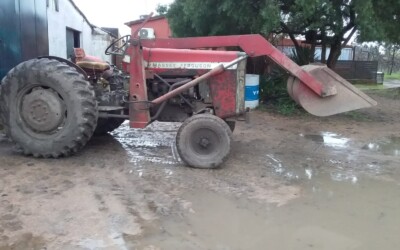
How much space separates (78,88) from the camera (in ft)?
18.5

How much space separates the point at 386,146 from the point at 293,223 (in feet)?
13.8

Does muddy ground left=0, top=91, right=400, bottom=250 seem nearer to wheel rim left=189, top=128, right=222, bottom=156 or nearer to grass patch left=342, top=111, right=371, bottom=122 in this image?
wheel rim left=189, top=128, right=222, bottom=156

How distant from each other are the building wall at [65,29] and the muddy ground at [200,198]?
618 centimetres

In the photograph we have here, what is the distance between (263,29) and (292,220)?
236 inches

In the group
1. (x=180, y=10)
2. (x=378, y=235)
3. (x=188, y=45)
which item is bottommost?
(x=378, y=235)

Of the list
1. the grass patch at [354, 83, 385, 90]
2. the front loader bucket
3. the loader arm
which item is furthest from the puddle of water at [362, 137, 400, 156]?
the grass patch at [354, 83, 385, 90]

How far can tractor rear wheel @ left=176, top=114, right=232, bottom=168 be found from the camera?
18.4 ft

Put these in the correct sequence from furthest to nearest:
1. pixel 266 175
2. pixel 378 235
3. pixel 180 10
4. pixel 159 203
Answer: pixel 180 10, pixel 266 175, pixel 159 203, pixel 378 235

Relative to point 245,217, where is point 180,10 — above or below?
above

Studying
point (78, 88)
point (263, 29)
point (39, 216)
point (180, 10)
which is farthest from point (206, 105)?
point (180, 10)

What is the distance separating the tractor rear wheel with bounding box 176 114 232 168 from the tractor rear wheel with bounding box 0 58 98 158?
1.19 metres

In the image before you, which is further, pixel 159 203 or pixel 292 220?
pixel 159 203

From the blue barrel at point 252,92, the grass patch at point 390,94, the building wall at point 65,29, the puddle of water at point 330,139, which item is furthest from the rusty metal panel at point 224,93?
the grass patch at point 390,94

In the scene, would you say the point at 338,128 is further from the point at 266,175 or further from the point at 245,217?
the point at 245,217
